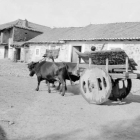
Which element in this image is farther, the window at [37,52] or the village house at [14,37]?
the village house at [14,37]

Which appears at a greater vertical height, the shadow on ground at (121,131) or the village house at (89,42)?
the village house at (89,42)

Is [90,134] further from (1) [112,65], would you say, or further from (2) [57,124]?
(1) [112,65]

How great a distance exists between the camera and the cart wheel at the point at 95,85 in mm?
5526

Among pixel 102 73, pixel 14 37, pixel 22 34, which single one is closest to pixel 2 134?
pixel 102 73

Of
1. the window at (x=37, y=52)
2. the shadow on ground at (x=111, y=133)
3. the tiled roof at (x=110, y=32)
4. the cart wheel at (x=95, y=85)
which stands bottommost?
the shadow on ground at (x=111, y=133)

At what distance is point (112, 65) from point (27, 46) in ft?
60.4

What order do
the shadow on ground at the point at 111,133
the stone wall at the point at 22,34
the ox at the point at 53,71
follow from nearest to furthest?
the shadow on ground at the point at 111,133
the ox at the point at 53,71
the stone wall at the point at 22,34

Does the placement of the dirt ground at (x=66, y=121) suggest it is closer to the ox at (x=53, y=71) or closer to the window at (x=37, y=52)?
the ox at (x=53, y=71)

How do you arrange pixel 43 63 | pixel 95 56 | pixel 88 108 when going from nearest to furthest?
pixel 88 108, pixel 95 56, pixel 43 63

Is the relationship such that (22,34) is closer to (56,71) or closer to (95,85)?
(56,71)

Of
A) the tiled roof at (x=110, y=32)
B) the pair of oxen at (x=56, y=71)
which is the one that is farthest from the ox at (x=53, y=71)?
the tiled roof at (x=110, y=32)

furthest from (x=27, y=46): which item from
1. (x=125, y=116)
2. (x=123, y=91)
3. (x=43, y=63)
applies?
(x=125, y=116)

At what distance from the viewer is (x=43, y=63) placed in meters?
8.37

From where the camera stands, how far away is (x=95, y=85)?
18.9 ft
